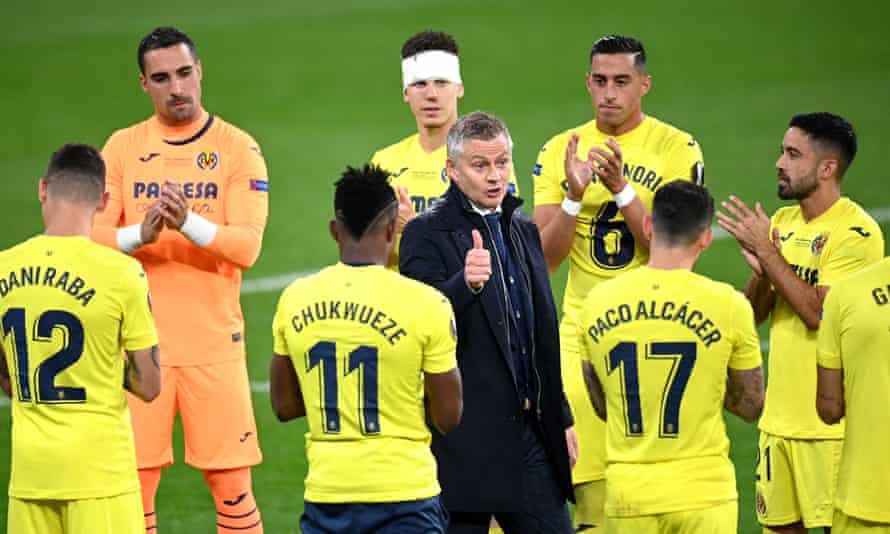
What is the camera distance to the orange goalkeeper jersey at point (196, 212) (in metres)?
7.94

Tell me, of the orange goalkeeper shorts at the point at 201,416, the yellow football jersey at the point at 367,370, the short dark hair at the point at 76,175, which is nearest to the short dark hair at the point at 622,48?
the orange goalkeeper shorts at the point at 201,416

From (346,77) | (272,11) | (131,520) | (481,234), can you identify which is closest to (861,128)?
(346,77)

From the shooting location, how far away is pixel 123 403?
21.4 ft

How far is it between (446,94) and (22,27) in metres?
13.3

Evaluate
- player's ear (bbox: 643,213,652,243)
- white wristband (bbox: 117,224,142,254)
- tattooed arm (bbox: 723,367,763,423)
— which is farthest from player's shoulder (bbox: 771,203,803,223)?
white wristband (bbox: 117,224,142,254)

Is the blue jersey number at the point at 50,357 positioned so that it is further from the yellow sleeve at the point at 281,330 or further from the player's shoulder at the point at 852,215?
the player's shoulder at the point at 852,215

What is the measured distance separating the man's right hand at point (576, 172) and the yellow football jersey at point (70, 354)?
2.19 meters

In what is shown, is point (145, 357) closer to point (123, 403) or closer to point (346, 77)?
point (123, 403)

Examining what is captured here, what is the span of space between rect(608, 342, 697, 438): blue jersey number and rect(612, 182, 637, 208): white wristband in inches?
63.4

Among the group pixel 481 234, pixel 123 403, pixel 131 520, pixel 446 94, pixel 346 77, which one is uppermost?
pixel 346 77

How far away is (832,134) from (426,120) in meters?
1.95

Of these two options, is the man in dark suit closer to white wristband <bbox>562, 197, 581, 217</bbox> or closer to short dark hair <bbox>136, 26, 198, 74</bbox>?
white wristband <bbox>562, 197, 581, 217</bbox>

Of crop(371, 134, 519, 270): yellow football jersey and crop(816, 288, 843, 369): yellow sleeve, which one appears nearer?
crop(816, 288, 843, 369): yellow sleeve

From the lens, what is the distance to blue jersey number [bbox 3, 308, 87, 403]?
6316mm
